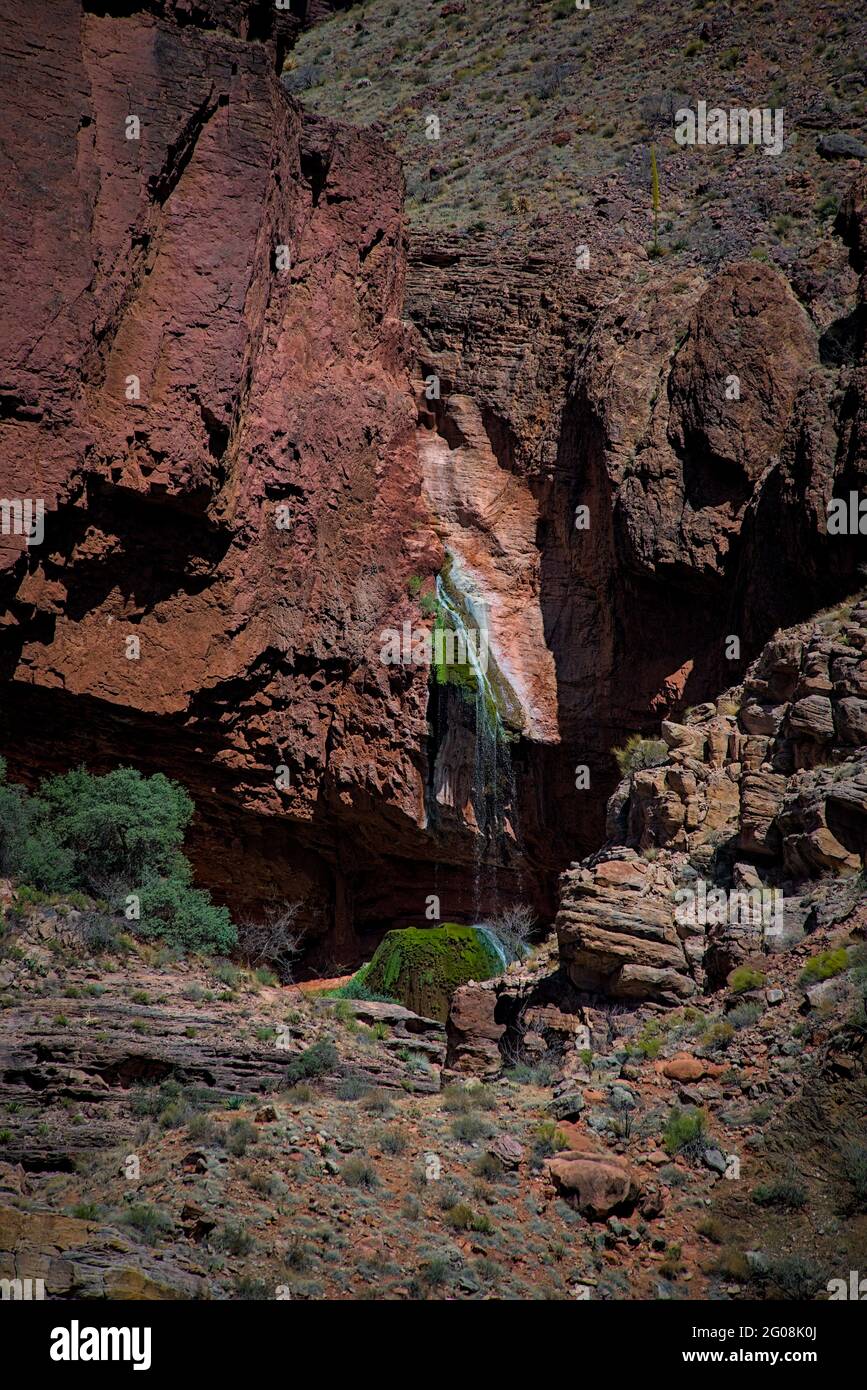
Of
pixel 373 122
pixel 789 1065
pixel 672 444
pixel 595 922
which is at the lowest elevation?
pixel 789 1065

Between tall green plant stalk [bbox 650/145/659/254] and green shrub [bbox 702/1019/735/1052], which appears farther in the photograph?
tall green plant stalk [bbox 650/145/659/254]

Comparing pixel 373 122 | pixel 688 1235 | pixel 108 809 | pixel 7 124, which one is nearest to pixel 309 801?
pixel 108 809

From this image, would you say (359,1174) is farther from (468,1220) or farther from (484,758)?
(484,758)

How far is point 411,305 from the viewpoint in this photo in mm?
31859

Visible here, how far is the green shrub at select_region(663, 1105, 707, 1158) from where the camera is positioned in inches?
571

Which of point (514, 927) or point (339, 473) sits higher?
point (339, 473)

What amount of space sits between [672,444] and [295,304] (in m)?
8.33

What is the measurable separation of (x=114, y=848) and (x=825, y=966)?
12.9m

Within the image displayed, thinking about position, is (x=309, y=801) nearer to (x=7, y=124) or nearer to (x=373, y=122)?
(x=7, y=124)

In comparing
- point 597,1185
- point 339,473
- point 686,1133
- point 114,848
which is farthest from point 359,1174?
point 339,473

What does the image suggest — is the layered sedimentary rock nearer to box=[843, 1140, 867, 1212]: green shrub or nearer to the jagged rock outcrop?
the jagged rock outcrop

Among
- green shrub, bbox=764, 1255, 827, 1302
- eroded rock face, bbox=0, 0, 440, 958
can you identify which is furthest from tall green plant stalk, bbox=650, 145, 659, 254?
green shrub, bbox=764, 1255, 827, 1302

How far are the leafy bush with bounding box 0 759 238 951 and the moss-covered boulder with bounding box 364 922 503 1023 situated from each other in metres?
3.07

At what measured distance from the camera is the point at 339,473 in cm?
2853
